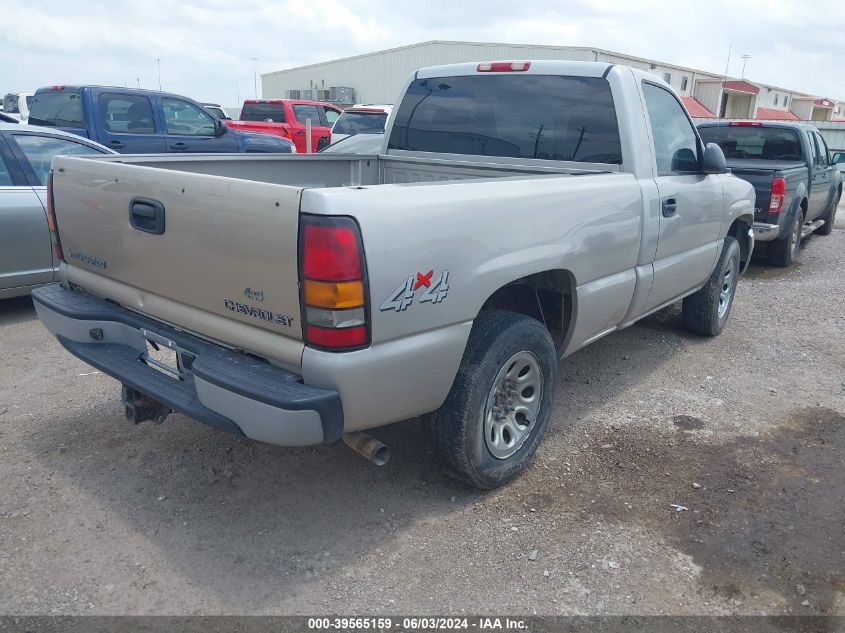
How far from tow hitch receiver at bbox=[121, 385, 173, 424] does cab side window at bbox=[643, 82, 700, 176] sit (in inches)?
123

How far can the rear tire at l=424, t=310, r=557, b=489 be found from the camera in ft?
10.0

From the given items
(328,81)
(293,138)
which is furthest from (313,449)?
(328,81)

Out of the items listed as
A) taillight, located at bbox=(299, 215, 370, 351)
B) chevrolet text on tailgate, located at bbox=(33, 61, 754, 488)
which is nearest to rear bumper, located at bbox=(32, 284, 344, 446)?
chevrolet text on tailgate, located at bbox=(33, 61, 754, 488)

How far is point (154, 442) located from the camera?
3797 millimetres

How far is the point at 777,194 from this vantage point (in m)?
8.09

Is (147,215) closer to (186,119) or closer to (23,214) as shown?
(23,214)

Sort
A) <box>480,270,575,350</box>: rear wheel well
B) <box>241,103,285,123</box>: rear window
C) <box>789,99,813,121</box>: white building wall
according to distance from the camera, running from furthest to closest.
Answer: <box>789,99,813,121</box>: white building wall < <box>241,103,285,123</box>: rear window < <box>480,270,575,350</box>: rear wheel well

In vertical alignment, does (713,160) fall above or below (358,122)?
above

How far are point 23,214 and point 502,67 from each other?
3858 millimetres

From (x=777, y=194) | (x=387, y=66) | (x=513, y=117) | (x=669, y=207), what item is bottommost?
(x=777, y=194)

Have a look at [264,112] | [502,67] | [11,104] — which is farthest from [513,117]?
[11,104]

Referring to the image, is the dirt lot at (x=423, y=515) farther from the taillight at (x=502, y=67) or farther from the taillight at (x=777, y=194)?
the taillight at (x=777, y=194)

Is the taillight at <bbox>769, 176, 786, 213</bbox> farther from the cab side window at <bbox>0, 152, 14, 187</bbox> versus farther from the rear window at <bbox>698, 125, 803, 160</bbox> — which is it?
the cab side window at <bbox>0, 152, 14, 187</bbox>

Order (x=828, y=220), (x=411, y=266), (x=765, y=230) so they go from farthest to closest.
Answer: (x=828, y=220) → (x=765, y=230) → (x=411, y=266)
